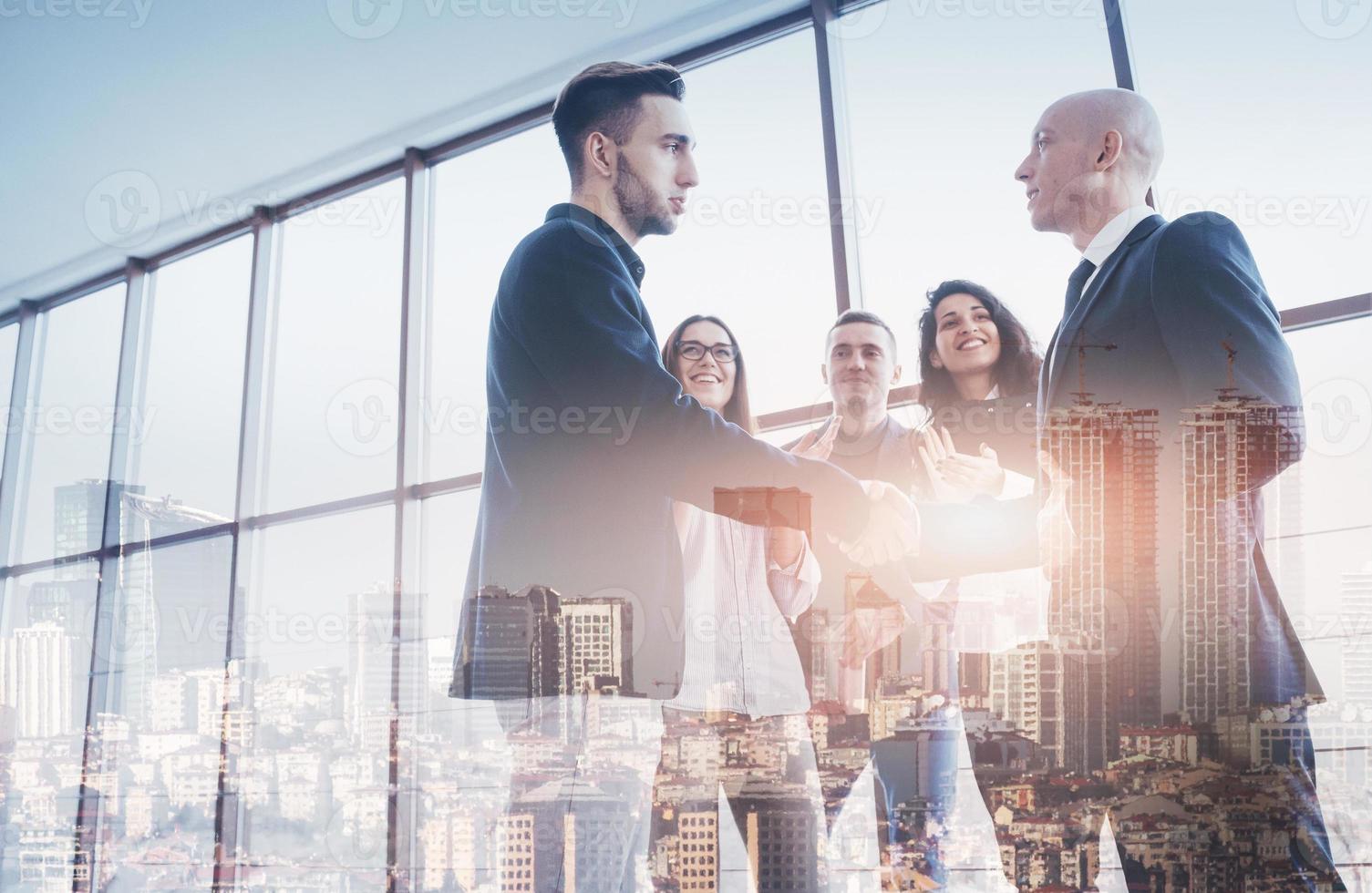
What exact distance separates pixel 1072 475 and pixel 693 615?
105 cm

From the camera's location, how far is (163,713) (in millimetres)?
4645

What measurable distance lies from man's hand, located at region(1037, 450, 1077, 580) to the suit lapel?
14cm

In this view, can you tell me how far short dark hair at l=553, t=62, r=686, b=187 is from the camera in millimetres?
3064

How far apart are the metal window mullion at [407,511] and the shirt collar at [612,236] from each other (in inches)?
46.1

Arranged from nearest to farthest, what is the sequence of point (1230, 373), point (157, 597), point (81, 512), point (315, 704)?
point (1230, 373) < point (315, 704) < point (157, 597) < point (81, 512)

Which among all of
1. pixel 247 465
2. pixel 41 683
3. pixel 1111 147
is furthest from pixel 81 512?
pixel 1111 147

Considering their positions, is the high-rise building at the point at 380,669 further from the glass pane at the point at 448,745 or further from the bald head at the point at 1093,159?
the bald head at the point at 1093,159

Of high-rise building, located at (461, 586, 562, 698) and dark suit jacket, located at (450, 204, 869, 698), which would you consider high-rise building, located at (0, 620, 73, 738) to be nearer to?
high-rise building, located at (461, 586, 562, 698)

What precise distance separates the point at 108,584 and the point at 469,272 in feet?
8.27

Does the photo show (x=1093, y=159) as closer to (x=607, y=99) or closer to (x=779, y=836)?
(x=607, y=99)

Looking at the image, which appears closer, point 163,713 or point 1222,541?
point 1222,541

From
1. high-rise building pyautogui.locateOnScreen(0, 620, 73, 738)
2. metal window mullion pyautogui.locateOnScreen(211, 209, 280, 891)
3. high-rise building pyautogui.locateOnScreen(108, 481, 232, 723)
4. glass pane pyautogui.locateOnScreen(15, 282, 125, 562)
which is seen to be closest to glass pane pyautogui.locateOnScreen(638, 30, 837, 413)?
metal window mullion pyautogui.locateOnScreen(211, 209, 280, 891)

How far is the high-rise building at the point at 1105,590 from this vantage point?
8.15 ft

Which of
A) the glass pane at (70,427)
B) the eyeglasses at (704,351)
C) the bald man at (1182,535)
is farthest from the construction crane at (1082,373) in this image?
the glass pane at (70,427)
